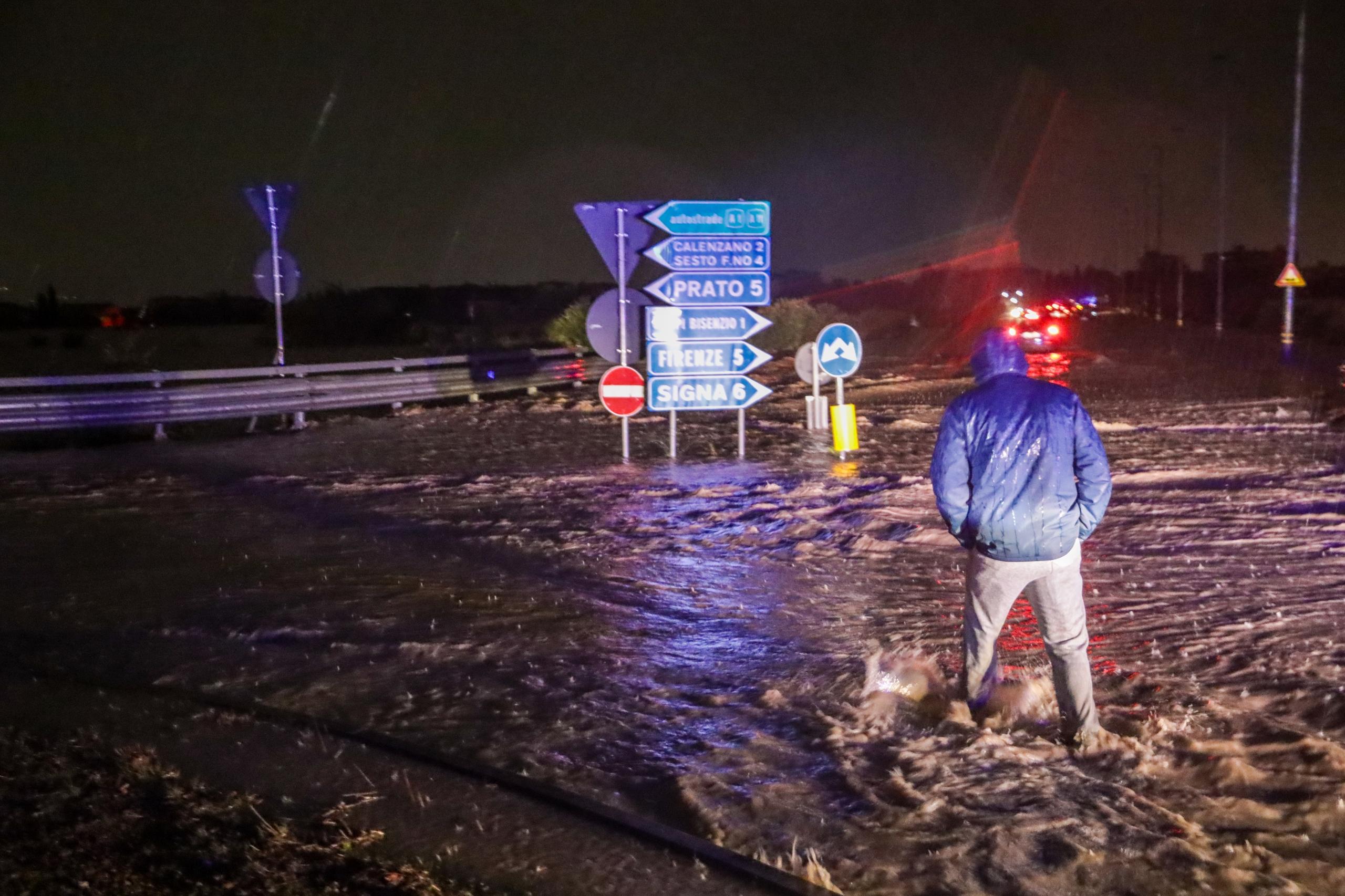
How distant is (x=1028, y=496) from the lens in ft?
17.9

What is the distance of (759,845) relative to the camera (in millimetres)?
4844

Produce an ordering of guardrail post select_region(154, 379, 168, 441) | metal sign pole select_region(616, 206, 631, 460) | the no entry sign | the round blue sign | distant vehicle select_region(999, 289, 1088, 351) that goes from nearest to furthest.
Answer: the round blue sign < the no entry sign < metal sign pole select_region(616, 206, 631, 460) < guardrail post select_region(154, 379, 168, 441) < distant vehicle select_region(999, 289, 1088, 351)

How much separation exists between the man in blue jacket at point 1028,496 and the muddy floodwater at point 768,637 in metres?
0.50

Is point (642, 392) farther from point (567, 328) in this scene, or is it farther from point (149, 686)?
point (567, 328)

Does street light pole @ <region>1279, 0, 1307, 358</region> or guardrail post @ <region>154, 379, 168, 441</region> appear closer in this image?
guardrail post @ <region>154, 379, 168, 441</region>

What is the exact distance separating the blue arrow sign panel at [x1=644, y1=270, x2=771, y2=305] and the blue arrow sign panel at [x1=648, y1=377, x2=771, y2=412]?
37.8 inches

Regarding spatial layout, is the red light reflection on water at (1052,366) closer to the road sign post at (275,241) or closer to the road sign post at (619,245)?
the road sign post at (619,245)

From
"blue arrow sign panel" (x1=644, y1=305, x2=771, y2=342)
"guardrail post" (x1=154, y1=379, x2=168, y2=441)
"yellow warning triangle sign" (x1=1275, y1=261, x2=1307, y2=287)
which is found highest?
"yellow warning triangle sign" (x1=1275, y1=261, x2=1307, y2=287)

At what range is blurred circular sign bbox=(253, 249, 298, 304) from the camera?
19.9 metres

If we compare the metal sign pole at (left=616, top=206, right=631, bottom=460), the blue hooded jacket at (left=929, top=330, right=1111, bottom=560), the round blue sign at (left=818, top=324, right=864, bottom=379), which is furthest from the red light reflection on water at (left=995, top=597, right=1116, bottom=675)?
the metal sign pole at (left=616, top=206, right=631, bottom=460)

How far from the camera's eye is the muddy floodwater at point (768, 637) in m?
5.02

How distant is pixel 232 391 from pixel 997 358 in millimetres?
17506

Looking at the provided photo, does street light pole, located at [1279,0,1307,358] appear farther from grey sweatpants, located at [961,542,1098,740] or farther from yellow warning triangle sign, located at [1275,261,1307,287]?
grey sweatpants, located at [961,542,1098,740]

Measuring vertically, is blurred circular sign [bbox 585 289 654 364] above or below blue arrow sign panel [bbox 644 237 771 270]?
below
